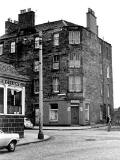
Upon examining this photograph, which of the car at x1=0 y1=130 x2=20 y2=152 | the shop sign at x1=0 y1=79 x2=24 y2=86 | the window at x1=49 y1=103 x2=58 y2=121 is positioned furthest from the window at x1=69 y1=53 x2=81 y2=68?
the car at x1=0 y1=130 x2=20 y2=152

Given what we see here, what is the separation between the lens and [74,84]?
49.0 meters

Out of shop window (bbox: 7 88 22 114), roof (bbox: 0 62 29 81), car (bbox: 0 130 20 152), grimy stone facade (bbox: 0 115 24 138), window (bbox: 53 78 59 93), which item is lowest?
car (bbox: 0 130 20 152)

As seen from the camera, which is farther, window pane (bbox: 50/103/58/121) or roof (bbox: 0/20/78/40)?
roof (bbox: 0/20/78/40)

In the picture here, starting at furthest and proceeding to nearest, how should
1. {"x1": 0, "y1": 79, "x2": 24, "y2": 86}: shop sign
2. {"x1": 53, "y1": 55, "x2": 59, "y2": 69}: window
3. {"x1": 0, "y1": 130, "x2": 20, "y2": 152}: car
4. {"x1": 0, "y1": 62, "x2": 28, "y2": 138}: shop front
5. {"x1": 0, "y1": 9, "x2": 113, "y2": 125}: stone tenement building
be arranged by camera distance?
1. {"x1": 53, "y1": 55, "x2": 59, "y2": 69}: window
2. {"x1": 0, "y1": 9, "x2": 113, "y2": 125}: stone tenement building
3. {"x1": 0, "y1": 79, "x2": 24, "y2": 86}: shop sign
4. {"x1": 0, "y1": 62, "x2": 28, "y2": 138}: shop front
5. {"x1": 0, "y1": 130, "x2": 20, "y2": 152}: car

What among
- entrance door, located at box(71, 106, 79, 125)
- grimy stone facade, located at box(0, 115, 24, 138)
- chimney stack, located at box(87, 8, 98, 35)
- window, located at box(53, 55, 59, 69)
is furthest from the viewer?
chimney stack, located at box(87, 8, 98, 35)

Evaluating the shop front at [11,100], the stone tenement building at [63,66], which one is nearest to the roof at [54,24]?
the stone tenement building at [63,66]

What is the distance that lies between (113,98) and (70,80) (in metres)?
12.8

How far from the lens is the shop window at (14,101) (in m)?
25.7

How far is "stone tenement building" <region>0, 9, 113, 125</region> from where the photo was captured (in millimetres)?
48750

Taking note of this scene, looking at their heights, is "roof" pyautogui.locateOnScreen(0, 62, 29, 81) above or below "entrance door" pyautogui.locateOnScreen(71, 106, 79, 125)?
above

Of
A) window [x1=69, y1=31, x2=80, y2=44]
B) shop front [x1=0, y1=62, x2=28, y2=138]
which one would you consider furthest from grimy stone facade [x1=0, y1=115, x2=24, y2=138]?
window [x1=69, y1=31, x2=80, y2=44]

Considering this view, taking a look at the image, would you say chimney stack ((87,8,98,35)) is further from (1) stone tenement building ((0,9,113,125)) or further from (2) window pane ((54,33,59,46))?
(2) window pane ((54,33,59,46))

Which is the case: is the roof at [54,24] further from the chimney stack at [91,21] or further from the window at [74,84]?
the window at [74,84]

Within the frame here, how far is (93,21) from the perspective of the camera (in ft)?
176
